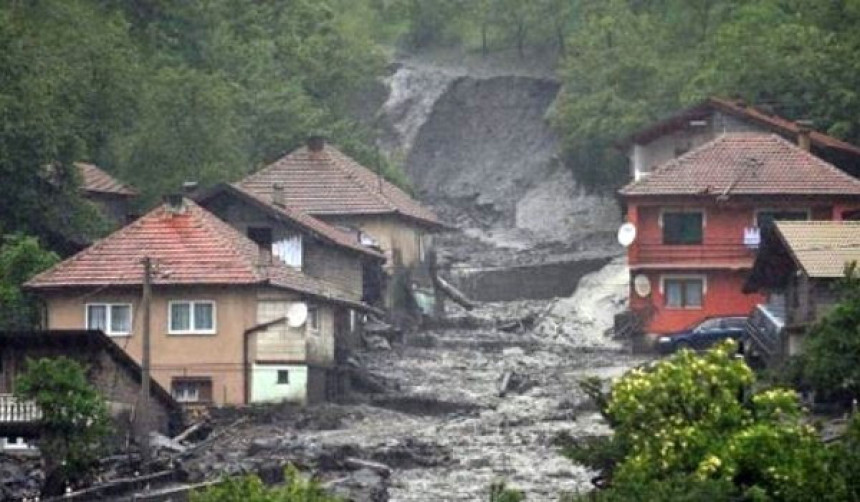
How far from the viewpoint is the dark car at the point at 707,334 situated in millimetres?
77375

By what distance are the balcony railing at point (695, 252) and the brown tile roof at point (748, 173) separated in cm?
122

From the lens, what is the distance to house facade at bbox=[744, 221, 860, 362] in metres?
68.6

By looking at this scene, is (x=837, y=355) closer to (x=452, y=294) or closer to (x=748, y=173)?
(x=748, y=173)

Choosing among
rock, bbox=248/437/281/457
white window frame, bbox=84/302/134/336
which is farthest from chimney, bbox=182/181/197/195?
rock, bbox=248/437/281/457

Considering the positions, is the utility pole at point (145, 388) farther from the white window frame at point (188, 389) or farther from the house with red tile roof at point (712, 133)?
the house with red tile roof at point (712, 133)

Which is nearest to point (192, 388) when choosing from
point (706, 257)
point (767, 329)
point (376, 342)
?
point (376, 342)

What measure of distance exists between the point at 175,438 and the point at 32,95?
14.2 meters

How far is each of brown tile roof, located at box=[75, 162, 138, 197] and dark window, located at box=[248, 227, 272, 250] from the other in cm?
514

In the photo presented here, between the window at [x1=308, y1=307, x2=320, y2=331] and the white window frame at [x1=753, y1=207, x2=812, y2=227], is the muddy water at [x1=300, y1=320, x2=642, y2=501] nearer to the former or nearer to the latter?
the window at [x1=308, y1=307, x2=320, y2=331]

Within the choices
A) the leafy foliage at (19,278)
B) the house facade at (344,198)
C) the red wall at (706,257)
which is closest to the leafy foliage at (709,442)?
the leafy foliage at (19,278)

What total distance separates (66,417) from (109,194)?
23.9m

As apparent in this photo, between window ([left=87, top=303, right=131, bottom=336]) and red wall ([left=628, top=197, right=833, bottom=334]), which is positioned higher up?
red wall ([left=628, top=197, right=833, bottom=334])

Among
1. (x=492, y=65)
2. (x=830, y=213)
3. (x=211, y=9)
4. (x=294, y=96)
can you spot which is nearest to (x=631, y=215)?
(x=830, y=213)

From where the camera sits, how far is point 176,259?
2931 inches
